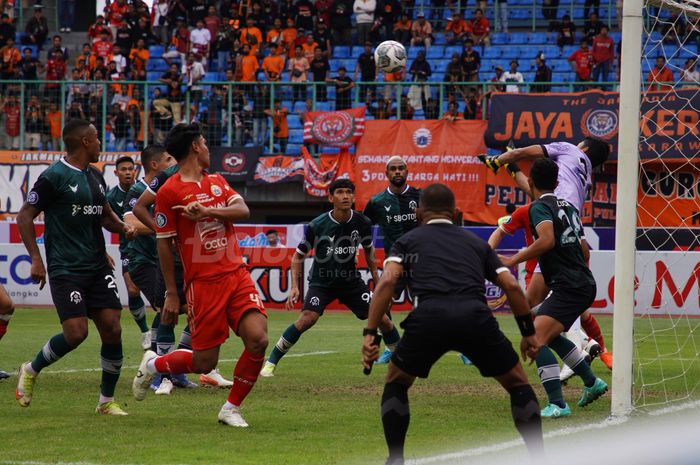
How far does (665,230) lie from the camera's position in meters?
20.9

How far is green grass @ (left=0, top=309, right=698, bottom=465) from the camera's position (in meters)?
7.34

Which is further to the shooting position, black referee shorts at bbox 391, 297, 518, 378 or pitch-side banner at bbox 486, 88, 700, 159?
pitch-side banner at bbox 486, 88, 700, 159

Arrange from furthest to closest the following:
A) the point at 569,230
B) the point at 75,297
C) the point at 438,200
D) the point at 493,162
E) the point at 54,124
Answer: the point at 54,124, the point at 493,162, the point at 569,230, the point at 75,297, the point at 438,200

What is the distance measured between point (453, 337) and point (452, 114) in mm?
22352

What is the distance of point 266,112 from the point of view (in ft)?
95.6

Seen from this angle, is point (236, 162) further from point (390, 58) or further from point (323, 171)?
point (390, 58)

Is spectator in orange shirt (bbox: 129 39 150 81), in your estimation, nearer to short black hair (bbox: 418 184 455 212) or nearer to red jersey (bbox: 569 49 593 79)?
red jersey (bbox: 569 49 593 79)

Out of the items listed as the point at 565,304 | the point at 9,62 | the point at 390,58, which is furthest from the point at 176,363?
the point at 9,62

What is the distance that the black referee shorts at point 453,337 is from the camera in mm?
6246

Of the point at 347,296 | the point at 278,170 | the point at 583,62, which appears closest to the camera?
the point at 347,296

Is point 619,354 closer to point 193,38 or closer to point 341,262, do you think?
point 341,262

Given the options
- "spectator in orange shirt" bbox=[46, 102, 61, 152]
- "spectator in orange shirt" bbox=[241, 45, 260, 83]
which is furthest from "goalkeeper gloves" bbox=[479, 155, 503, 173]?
"spectator in orange shirt" bbox=[46, 102, 61, 152]

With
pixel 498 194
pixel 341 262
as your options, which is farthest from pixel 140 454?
pixel 498 194

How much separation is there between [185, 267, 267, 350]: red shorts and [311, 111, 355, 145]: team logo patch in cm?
2018
